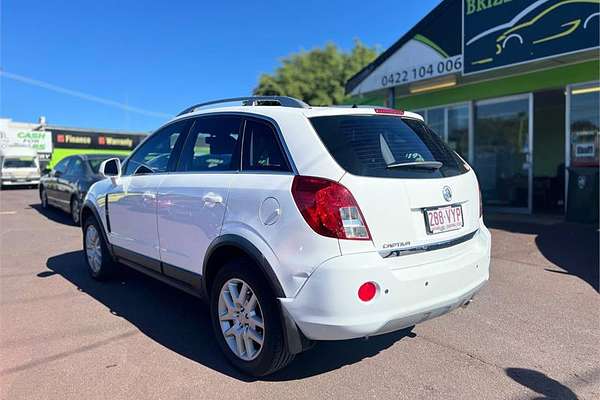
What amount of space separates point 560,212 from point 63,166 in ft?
37.8

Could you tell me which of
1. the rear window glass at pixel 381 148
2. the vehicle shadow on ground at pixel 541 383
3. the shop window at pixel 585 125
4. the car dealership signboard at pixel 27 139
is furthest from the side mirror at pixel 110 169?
the car dealership signboard at pixel 27 139

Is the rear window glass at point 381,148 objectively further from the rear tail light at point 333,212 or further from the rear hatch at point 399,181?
the rear tail light at point 333,212

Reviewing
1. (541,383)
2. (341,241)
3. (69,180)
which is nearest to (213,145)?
(341,241)

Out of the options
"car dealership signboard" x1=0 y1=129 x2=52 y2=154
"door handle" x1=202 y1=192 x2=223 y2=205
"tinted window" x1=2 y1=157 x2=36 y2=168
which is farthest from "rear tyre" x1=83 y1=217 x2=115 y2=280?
"car dealership signboard" x1=0 y1=129 x2=52 y2=154

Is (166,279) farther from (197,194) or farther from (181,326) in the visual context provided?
(197,194)

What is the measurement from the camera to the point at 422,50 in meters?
10.5

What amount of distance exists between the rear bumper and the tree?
1041 inches

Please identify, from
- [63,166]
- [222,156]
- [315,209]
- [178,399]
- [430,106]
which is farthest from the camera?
[430,106]

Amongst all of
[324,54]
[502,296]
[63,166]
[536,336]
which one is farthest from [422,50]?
[324,54]

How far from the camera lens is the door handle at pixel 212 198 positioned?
11.1 feet

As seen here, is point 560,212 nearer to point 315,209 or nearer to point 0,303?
point 315,209

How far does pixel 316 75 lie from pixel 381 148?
1101 inches

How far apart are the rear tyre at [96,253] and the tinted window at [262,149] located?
2.75m

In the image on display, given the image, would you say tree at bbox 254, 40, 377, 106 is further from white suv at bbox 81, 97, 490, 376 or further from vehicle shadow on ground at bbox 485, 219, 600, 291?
white suv at bbox 81, 97, 490, 376
